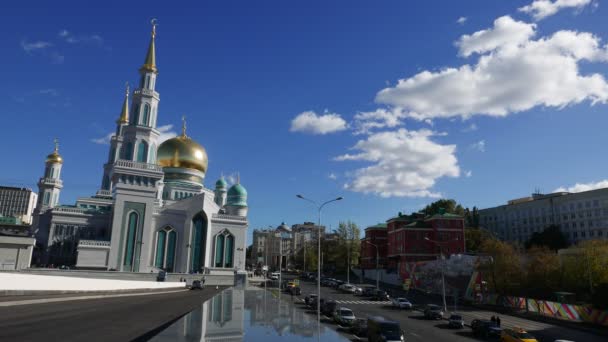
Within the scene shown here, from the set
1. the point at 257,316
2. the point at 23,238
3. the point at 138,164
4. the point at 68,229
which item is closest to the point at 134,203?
the point at 138,164

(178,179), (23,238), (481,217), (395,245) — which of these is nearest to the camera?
(23,238)

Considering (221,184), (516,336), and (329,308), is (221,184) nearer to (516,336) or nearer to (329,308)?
(329,308)

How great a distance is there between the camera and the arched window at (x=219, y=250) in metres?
66.9

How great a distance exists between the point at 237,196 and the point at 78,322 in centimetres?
6105

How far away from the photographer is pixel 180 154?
72.3m

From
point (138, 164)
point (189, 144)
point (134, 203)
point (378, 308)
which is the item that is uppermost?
point (189, 144)

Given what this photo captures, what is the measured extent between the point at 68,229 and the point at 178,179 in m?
18.7

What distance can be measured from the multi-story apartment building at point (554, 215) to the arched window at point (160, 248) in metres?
65.7

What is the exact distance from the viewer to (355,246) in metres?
88.6

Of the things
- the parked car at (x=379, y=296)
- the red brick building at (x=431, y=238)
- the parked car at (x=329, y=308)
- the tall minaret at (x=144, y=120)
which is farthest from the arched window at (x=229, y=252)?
the parked car at (x=329, y=308)

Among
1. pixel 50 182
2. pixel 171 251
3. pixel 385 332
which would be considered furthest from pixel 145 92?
pixel 385 332

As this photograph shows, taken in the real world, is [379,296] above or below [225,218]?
below

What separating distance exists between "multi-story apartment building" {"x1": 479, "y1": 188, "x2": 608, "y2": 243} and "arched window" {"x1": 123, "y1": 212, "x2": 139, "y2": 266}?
6971 centimetres

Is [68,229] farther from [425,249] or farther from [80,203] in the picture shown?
[425,249]
